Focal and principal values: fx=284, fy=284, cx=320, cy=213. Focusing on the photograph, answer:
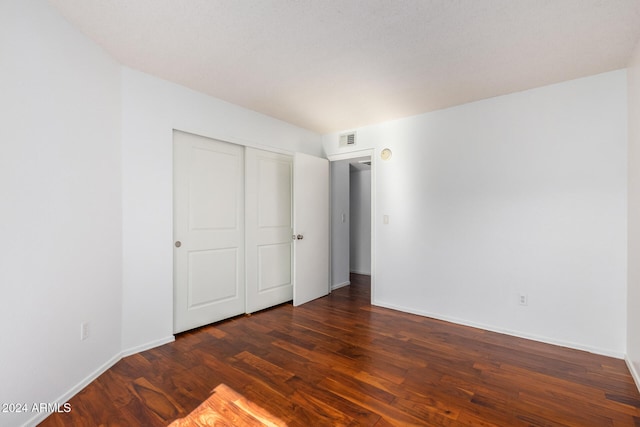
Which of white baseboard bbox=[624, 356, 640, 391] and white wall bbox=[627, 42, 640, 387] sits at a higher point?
white wall bbox=[627, 42, 640, 387]

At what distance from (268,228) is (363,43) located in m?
2.41

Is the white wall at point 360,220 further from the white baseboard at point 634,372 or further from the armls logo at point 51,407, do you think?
the armls logo at point 51,407

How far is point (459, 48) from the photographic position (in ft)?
6.86

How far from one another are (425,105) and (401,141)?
21.3 inches

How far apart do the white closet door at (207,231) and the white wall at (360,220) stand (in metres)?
3.11

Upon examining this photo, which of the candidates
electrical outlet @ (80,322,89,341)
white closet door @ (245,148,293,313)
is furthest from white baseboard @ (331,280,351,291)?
→ electrical outlet @ (80,322,89,341)

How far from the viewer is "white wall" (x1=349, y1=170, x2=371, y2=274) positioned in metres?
5.90

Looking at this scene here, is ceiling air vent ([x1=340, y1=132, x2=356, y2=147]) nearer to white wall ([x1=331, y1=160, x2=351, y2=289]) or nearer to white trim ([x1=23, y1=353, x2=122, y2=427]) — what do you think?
white wall ([x1=331, y1=160, x2=351, y2=289])

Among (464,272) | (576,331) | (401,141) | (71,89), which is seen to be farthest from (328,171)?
(576,331)

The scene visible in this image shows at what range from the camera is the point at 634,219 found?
2160 mm

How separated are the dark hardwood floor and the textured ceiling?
2.41 meters

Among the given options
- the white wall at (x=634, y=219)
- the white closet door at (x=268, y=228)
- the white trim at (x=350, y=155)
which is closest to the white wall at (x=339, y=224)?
the white trim at (x=350, y=155)

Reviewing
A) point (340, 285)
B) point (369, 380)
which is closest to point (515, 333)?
point (369, 380)

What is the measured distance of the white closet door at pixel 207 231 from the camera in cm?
285
